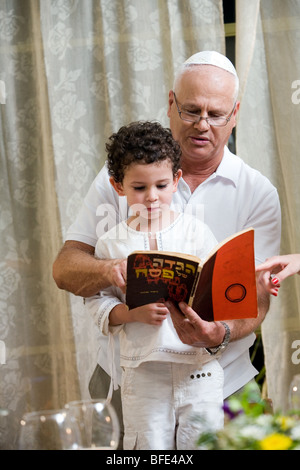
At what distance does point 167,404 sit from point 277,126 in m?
1.55

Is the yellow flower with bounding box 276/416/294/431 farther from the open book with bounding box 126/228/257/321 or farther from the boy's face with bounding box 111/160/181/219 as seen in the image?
the boy's face with bounding box 111/160/181/219

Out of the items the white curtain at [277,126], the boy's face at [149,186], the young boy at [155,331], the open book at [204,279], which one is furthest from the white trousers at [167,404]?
the white curtain at [277,126]

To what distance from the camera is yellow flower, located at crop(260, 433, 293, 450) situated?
0.95m

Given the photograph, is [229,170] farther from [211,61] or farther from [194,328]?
[194,328]

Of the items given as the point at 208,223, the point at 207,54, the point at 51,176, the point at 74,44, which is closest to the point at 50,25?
the point at 74,44

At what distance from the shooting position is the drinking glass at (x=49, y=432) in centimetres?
110

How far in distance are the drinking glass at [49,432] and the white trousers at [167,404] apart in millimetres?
588

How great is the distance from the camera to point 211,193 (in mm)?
2027

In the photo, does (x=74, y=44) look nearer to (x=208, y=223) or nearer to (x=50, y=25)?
(x=50, y=25)

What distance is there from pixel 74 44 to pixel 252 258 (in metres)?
1.74

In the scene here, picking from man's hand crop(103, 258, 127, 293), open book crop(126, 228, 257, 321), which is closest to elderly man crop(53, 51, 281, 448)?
man's hand crop(103, 258, 127, 293)

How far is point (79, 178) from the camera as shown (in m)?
2.95

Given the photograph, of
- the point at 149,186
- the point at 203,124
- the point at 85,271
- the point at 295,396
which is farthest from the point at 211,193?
the point at 295,396

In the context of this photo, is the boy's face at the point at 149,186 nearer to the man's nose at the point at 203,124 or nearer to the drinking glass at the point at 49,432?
the man's nose at the point at 203,124
